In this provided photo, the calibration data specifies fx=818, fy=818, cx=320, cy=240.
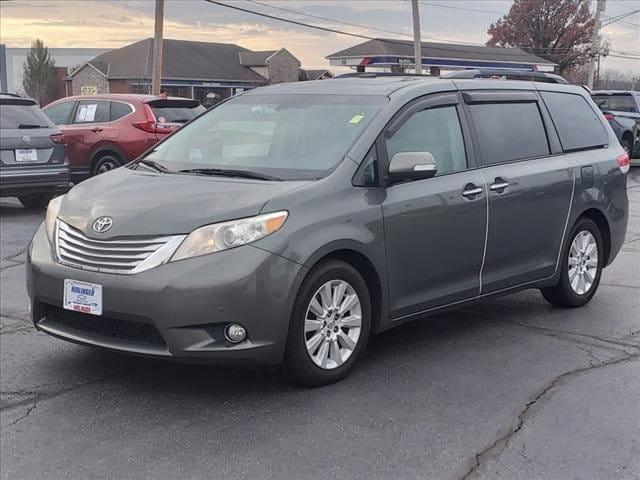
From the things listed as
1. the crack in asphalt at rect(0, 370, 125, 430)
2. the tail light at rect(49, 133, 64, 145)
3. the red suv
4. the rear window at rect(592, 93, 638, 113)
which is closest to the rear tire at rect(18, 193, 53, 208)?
the red suv

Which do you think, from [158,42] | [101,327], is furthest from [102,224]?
[158,42]

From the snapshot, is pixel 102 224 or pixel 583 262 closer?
pixel 102 224

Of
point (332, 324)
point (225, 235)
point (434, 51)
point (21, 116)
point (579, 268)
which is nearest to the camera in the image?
point (225, 235)

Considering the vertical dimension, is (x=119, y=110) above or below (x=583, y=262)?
above

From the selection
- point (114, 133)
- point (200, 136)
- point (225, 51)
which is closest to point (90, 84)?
point (225, 51)

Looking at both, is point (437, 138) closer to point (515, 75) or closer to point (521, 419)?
point (515, 75)

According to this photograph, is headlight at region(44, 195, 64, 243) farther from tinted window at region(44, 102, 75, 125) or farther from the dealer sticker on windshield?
tinted window at region(44, 102, 75, 125)

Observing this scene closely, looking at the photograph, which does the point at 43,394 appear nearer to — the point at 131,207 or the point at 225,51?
the point at 131,207

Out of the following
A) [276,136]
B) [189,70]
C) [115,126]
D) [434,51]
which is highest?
[434,51]

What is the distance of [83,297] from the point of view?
435cm

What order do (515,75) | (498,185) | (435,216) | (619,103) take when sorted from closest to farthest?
(435,216), (498,185), (515,75), (619,103)

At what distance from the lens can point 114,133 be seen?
1334 cm

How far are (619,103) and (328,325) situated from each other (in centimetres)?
1928

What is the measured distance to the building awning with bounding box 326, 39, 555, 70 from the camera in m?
52.6
